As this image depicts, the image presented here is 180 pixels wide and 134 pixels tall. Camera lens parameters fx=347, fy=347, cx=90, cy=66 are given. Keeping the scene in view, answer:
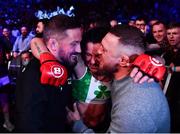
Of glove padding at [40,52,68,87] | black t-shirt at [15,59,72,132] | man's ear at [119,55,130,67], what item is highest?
man's ear at [119,55,130,67]

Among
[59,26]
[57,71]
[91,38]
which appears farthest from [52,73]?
[91,38]

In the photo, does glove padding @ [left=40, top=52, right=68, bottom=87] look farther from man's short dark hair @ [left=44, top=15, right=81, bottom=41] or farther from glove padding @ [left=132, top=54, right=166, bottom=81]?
glove padding @ [left=132, top=54, right=166, bottom=81]

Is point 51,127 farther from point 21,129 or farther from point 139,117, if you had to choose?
point 139,117

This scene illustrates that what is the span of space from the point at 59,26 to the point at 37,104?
0.54m

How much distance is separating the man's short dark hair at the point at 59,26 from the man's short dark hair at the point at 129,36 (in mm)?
404

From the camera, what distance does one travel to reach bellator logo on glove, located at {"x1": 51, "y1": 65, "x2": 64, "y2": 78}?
2.02 metres

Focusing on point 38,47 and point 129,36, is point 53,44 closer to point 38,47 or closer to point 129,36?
point 38,47

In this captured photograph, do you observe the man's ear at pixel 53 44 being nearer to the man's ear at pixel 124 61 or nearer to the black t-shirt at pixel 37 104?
the black t-shirt at pixel 37 104

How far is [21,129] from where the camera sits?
2057mm

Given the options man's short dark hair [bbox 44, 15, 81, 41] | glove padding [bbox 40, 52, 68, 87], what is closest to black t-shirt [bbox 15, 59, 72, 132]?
glove padding [bbox 40, 52, 68, 87]

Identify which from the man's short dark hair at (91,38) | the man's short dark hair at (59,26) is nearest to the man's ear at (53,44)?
the man's short dark hair at (59,26)

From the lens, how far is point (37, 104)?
2.03 meters

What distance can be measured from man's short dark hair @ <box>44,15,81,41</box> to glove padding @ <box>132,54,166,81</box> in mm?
587

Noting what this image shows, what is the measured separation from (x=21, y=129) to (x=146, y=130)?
2.55 feet
